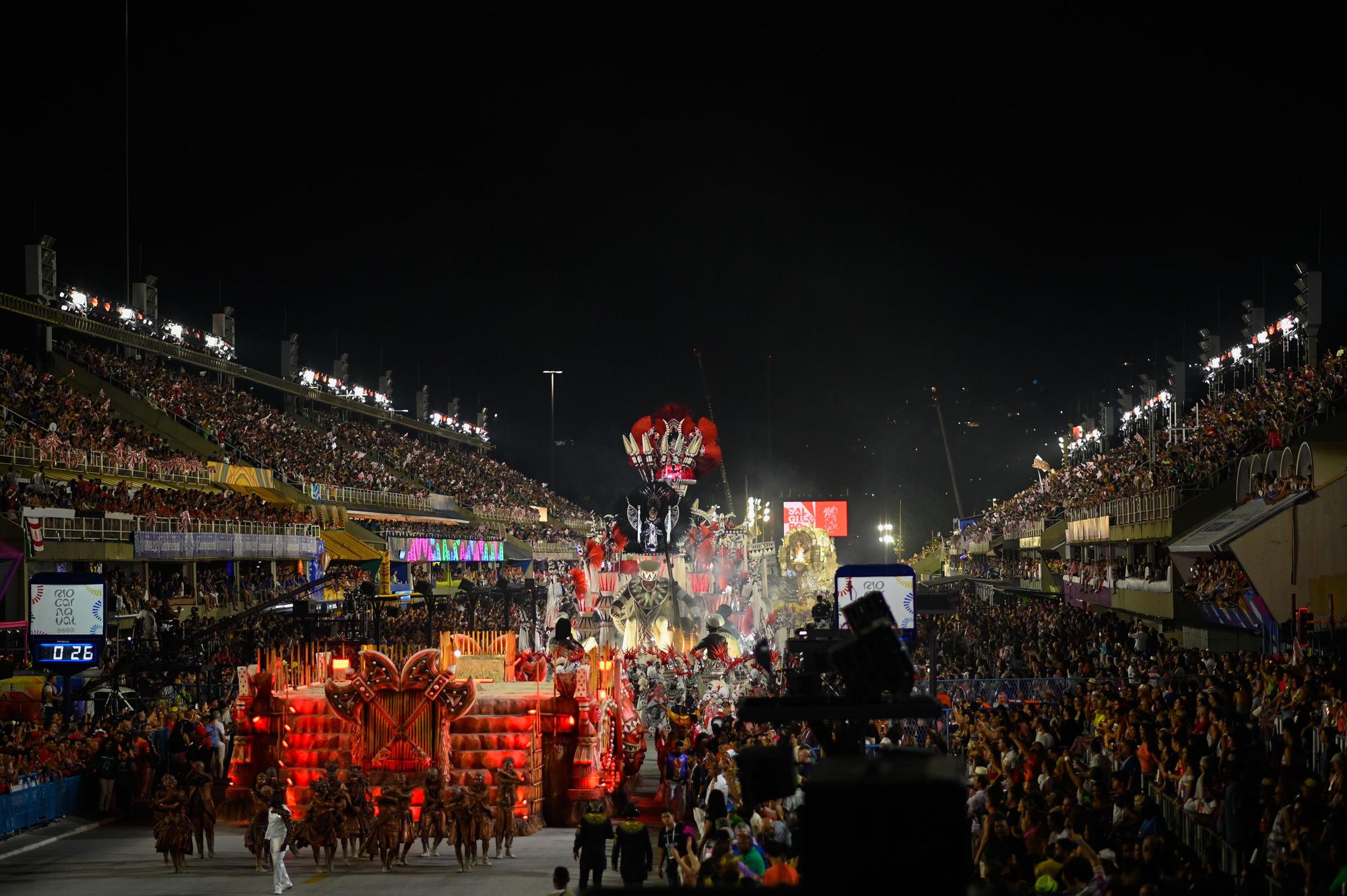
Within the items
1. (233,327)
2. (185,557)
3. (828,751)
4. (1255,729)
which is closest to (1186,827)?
(1255,729)

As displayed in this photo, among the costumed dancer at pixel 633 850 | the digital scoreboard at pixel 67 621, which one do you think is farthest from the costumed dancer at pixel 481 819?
the digital scoreboard at pixel 67 621

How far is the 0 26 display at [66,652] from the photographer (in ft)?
78.4

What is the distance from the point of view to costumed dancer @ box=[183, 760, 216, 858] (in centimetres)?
1766

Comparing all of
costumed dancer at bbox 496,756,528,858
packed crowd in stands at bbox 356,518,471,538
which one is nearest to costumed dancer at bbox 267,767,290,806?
costumed dancer at bbox 496,756,528,858

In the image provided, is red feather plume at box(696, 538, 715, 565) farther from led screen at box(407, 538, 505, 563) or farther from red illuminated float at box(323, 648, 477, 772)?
red illuminated float at box(323, 648, 477, 772)

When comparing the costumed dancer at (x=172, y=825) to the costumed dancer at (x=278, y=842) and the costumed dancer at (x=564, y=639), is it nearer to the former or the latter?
the costumed dancer at (x=278, y=842)

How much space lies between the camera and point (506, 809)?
18016 mm

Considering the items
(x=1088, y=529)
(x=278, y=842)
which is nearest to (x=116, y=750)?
Result: (x=278, y=842)

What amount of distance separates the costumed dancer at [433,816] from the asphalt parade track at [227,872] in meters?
0.25

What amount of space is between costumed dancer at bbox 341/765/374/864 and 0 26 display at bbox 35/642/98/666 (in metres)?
8.36

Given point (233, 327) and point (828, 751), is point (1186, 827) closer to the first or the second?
point (828, 751)

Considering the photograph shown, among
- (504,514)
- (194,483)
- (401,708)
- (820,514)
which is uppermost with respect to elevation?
(820,514)

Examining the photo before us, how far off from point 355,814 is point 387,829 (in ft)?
3.06

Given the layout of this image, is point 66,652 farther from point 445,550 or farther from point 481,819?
point 445,550
